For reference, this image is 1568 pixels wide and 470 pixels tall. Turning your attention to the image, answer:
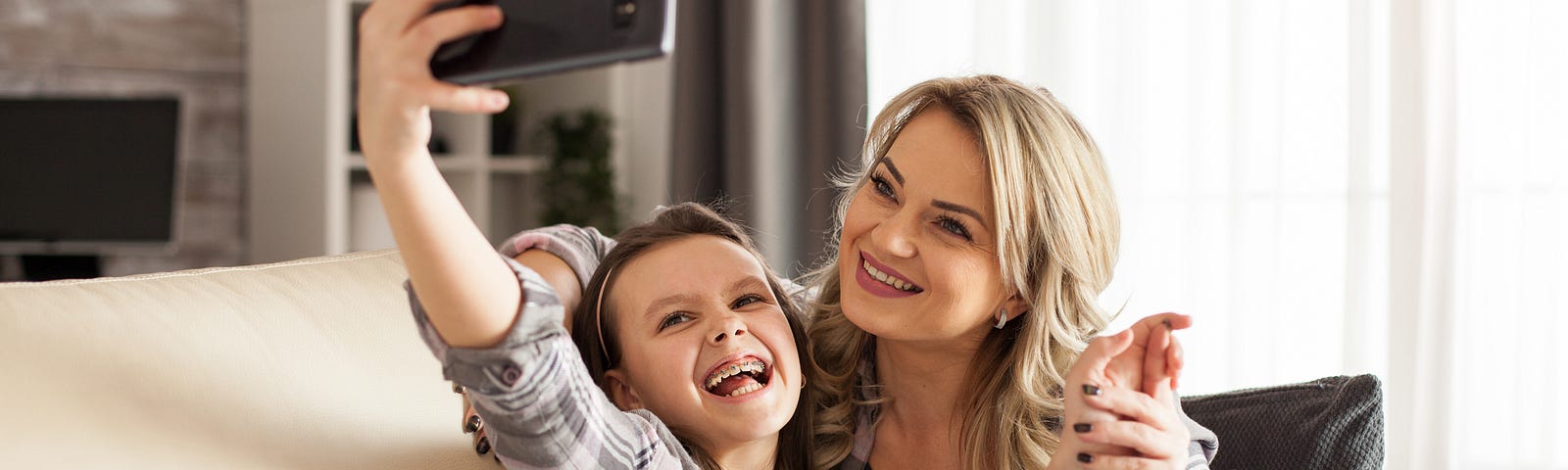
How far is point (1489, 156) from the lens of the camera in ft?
6.12

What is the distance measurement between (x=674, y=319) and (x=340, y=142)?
2.08m

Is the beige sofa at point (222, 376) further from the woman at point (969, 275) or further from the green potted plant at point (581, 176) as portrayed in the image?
the green potted plant at point (581, 176)

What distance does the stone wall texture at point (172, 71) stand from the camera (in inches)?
127

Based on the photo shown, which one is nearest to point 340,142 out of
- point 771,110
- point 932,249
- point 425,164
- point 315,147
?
point 315,147

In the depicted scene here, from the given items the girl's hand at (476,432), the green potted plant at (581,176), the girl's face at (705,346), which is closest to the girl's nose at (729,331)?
the girl's face at (705,346)

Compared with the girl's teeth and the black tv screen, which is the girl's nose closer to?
the girl's teeth

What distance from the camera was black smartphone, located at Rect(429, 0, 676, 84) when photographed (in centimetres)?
67

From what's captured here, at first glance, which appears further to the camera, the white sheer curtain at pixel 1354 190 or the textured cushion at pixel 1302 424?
the white sheer curtain at pixel 1354 190

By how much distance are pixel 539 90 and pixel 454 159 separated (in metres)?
0.49

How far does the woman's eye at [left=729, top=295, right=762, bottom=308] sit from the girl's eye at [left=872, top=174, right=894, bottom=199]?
0.18 metres

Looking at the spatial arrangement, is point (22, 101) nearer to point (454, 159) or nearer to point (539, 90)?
point (454, 159)

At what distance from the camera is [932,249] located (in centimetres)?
128

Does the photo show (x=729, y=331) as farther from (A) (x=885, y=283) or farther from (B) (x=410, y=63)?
(B) (x=410, y=63)

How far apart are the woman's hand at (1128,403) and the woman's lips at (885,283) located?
9.9 inches
